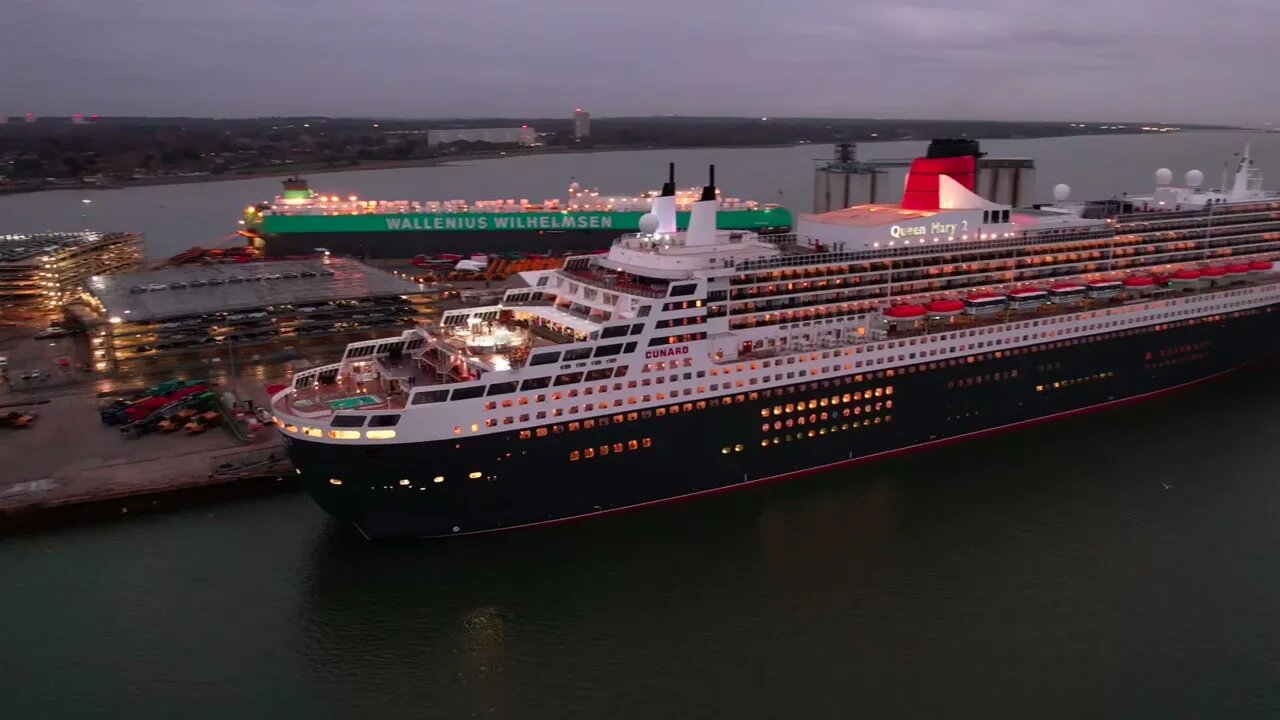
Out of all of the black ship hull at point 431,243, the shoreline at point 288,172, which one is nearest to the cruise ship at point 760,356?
the black ship hull at point 431,243

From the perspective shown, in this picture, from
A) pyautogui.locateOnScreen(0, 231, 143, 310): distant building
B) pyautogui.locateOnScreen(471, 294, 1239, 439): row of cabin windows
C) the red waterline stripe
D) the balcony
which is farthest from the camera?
pyautogui.locateOnScreen(0, 231, 143, 310): distant building

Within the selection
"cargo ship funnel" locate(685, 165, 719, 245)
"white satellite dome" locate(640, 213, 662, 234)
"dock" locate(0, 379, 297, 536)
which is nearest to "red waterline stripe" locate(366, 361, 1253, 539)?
"dock" locate(0, 379, 297, 536)

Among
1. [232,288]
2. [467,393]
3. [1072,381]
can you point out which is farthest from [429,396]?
[232,288]

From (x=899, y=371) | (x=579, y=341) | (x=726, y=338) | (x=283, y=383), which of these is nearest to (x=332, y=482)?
(x=579, y=341)

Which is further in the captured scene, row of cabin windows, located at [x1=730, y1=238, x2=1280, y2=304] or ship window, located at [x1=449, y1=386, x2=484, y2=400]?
row of cabin windows, located at [x1=730, y1=238, x2=1280, y2=304]

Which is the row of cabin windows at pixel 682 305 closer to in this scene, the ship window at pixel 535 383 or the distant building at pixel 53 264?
the ship window at pixel 535 383

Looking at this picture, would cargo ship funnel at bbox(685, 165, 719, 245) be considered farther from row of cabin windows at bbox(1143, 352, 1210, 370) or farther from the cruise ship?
row of cabin windows at bbox(1143, 352, 1210, 370)
